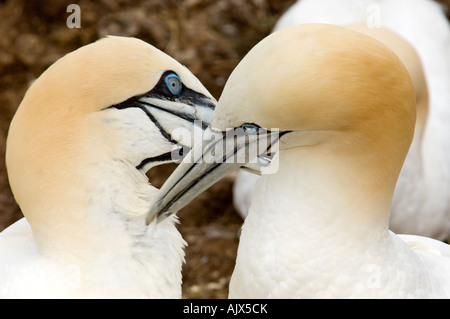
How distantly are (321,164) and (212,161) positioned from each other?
0.41m

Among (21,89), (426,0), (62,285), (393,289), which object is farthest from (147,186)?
(426,0)

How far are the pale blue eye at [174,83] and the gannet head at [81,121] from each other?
0.05 metres

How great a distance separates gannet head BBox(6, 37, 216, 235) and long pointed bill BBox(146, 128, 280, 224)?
21cm

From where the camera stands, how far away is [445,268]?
Result: 3.57 m

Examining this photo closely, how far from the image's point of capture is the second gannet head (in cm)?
333

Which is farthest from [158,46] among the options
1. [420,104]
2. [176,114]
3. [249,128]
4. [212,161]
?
[249,128]

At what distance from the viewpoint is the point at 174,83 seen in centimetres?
357

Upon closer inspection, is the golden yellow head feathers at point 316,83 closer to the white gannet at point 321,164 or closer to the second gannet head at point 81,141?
the white gannet at point 321,164

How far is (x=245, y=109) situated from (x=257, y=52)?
196 mm
